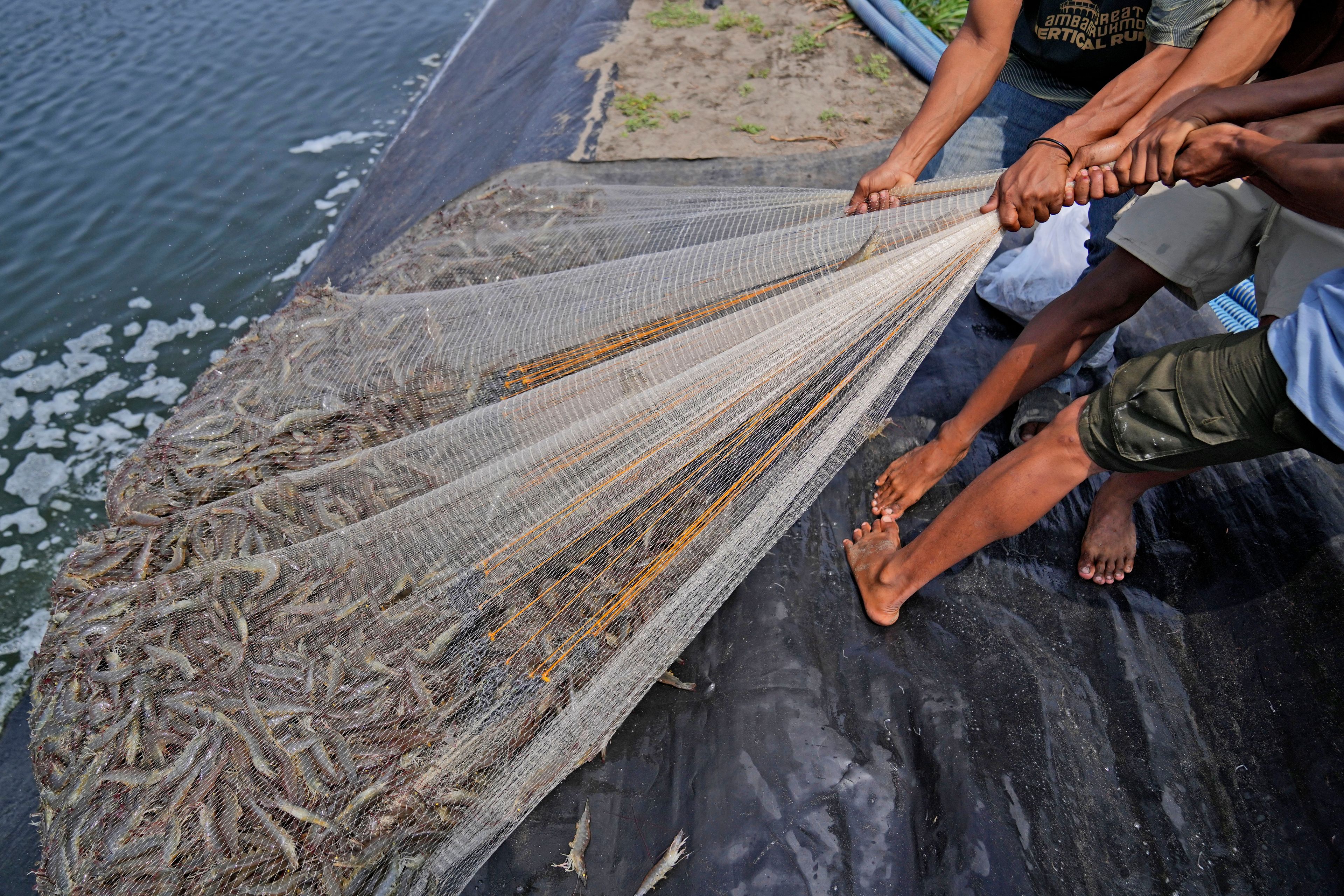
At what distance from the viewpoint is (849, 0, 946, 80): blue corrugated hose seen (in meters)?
5.33

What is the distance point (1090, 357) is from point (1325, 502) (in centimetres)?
94

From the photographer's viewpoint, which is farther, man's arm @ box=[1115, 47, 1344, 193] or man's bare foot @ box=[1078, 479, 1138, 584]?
man's bare foot @ box=[1078, 479, 1138, 584]

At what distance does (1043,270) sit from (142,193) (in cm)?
805

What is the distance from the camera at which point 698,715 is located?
2152 millimetres

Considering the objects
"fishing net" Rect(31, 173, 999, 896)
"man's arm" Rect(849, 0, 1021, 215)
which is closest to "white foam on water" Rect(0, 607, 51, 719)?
"fishing net" Rect(31, 173, 999, 896)

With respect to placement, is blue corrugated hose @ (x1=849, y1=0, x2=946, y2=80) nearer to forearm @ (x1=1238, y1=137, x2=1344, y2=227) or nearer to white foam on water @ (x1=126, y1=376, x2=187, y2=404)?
forearm @ (x1=1238, y1=137, x2=1344, y2=227)

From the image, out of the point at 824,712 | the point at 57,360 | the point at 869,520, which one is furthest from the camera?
the point at 57,360

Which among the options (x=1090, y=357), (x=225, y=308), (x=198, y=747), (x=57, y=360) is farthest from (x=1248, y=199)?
(x=57, y=360)

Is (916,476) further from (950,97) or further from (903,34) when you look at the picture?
(903,34)

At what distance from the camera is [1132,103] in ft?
7.65

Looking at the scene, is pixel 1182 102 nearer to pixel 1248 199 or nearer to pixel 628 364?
pixel 1248 199

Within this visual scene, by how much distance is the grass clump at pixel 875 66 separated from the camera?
5.38 metres

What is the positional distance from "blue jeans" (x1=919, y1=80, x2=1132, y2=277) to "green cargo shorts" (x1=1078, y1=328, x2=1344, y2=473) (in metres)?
1.42

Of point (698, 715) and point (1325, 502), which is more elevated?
point (1325, 502)
